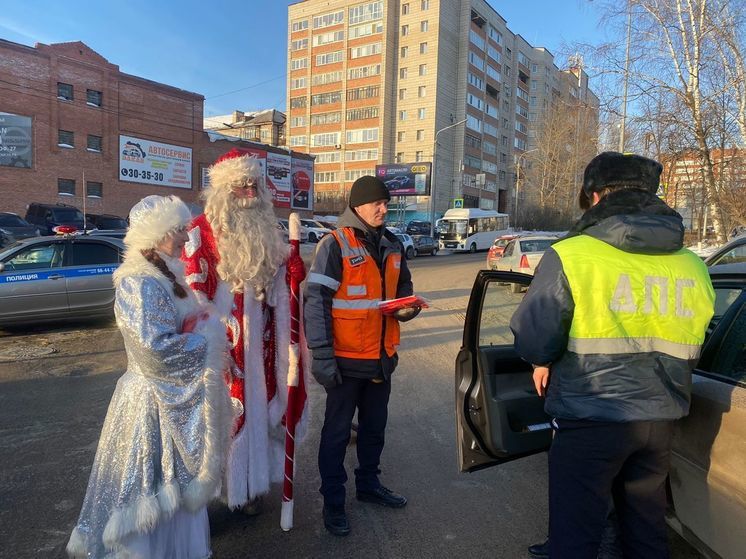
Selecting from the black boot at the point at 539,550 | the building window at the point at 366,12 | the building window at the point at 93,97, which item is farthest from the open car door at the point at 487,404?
the building window at the point at 366,12

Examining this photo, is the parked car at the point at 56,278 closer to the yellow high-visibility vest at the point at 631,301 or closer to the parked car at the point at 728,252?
the yellow high-visibility vest at the point at 631,301

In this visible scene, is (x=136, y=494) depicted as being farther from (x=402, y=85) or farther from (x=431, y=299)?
(x=402, y=85)

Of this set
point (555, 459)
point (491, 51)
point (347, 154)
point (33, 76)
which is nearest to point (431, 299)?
point (555, 459)

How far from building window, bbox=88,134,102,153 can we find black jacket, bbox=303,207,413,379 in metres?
35.5

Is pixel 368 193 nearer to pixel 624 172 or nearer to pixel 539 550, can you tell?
pixel 624 172

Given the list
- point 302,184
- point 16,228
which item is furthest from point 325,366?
point 302,184

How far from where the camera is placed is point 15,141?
29.5 m

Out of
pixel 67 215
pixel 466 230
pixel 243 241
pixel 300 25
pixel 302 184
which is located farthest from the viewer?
pixel 300 25

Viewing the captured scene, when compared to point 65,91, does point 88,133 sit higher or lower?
lower

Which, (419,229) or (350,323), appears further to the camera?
(419,229)

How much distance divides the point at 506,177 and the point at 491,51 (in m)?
18.5

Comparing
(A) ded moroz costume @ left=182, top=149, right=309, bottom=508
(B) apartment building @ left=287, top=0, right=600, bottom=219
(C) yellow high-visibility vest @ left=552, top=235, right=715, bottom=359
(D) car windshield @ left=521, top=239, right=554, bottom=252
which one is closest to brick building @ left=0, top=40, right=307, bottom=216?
(D) car windshield @ left=521, top=239, right=554, bottom=252

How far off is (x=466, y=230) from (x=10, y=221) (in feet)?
89.0

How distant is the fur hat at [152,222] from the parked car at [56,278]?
6548mm
